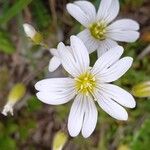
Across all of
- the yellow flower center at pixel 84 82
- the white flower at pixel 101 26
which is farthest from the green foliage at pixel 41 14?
the yellow flower center at pixel 84 82

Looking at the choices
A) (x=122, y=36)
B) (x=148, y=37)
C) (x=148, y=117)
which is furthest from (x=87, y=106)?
(x=148, y=37)

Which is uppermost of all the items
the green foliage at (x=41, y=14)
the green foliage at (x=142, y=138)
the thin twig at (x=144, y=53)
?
the green foliage at (x=41, y=14)

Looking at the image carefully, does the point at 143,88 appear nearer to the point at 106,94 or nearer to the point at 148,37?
the point at 106,94

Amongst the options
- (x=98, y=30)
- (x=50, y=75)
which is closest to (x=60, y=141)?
(x=98, y=30)

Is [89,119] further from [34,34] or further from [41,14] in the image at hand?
[41,14]

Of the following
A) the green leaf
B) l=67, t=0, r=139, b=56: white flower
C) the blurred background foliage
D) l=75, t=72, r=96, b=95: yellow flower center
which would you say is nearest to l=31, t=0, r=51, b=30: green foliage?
the blurred background foliage

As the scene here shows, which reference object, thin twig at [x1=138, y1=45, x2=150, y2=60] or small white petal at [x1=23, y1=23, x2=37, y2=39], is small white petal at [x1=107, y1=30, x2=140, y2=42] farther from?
thin twig at [x1=138, y1=45, x2=150, y2=60]

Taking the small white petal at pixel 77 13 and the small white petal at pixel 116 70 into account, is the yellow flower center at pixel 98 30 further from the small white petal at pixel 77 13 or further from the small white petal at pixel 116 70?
the small white petal at pixel 116 70
